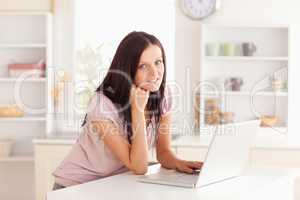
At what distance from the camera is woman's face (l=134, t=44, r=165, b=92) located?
2.20 m

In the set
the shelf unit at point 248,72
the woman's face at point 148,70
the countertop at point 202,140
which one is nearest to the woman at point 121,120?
the woman's face at point 148,70

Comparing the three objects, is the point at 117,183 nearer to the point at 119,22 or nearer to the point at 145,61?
the point at 145,61

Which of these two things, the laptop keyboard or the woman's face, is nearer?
the laptop keyboard

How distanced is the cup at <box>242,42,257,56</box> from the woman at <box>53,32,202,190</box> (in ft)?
7.31

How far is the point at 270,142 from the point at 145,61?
80.9 inches

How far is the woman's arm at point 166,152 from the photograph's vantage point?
2287 mm

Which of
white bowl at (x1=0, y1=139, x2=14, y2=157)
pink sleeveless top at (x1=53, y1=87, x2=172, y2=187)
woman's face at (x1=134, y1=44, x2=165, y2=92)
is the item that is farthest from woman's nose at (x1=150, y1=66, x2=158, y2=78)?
white bowl at (x1=0, y1=139, x2=14, y2=157)

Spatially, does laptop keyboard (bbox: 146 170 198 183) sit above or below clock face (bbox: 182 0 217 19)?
below

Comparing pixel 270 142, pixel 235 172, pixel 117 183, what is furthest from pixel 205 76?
pixel 117 183

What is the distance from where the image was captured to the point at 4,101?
464 centimetres

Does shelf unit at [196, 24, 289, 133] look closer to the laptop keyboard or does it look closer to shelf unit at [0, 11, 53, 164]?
shelf unit at [0, 11, 53, 164]

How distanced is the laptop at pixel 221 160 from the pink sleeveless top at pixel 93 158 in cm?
18

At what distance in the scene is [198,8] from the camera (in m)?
4.47

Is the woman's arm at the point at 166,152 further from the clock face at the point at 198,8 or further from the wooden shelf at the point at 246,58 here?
the clock face at the point at 198,8
